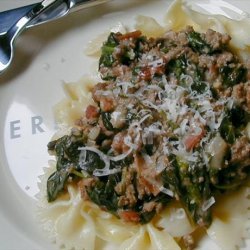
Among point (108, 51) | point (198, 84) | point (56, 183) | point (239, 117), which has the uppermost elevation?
point (108, 51)

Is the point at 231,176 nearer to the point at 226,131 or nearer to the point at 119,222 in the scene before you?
the point at 226,131

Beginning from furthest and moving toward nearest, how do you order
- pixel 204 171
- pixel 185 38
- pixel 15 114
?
pixel 15 114 < pixel 185 38 < pixel 204 171

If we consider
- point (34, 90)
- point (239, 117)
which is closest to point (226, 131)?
point (239, 117)

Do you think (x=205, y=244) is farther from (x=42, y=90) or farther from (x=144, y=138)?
(x=42, y=90)

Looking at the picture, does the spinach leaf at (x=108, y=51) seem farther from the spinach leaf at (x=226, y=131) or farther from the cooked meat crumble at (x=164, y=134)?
the spinach leaf at (x=226, y=131)

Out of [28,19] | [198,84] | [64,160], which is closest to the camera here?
[198,84]

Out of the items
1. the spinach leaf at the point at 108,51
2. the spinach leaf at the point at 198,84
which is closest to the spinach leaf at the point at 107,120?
the spinach leaf at the point at 108,51

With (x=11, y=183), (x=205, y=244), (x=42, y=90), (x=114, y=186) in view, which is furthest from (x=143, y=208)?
(x=42, y=90)

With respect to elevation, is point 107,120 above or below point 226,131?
above
